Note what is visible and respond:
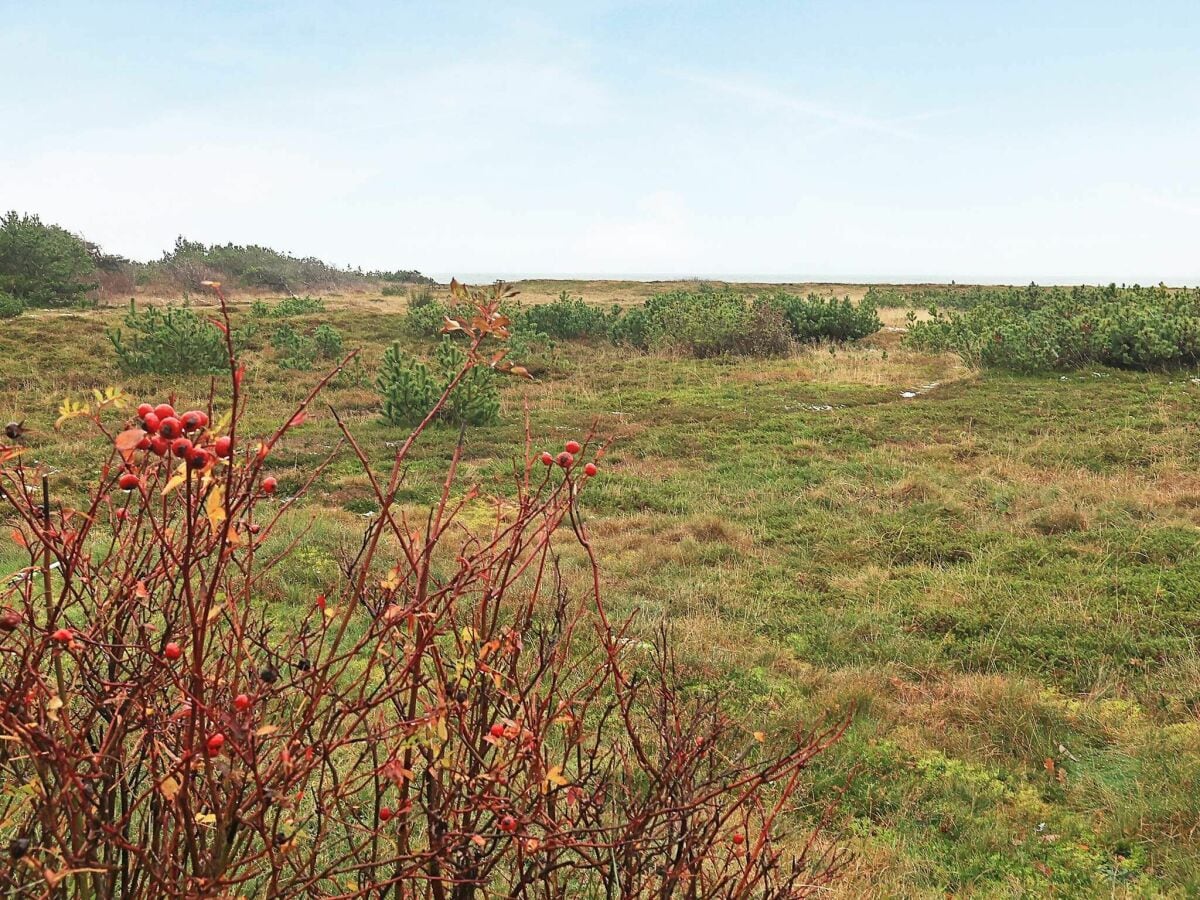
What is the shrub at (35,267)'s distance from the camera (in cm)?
2555

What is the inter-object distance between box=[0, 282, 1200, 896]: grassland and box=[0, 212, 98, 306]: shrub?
44.3 feet

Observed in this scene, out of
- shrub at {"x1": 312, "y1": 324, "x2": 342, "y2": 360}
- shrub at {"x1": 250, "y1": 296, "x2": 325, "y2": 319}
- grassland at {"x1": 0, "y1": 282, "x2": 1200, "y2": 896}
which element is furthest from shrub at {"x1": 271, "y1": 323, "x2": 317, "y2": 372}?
shrub at {"x1": 250, "y1": 296, "x2": 325, "y2": 319}

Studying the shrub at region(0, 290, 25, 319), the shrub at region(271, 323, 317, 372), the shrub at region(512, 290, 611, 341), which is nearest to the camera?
the shrub at region(271, 323, 317, 372)

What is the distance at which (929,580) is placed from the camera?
20.9 feet

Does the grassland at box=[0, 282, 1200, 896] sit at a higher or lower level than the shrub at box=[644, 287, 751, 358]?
lower

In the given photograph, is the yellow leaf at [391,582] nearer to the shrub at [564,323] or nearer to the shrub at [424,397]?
the shrub at [424,397]

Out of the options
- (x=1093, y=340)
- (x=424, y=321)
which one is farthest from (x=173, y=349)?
(x=1093, y=340)

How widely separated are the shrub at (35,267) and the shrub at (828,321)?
21.9 meters

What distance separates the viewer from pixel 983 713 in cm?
451

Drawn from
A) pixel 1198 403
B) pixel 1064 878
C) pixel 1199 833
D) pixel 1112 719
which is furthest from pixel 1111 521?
pixel 1198 403

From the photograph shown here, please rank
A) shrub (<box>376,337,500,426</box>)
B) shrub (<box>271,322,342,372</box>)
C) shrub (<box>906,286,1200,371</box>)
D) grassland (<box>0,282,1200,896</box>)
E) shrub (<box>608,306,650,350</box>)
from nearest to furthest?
grassland (<box>0,282,1200,896</box>)
shrub (<box>376,337,500,426</box>)
shrub (<box>906,286,1200,371</box>)
shrub (<box>271,322,342,372</box>)
shrub (<box>608,306,650,350</box>)

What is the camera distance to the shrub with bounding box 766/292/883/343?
905 inches

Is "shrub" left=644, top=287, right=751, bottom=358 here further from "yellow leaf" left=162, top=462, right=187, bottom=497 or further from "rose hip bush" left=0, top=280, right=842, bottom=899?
"yellow leaf" left=162, top=462, right=187, bottom=497

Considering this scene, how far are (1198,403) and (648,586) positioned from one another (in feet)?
35.2
